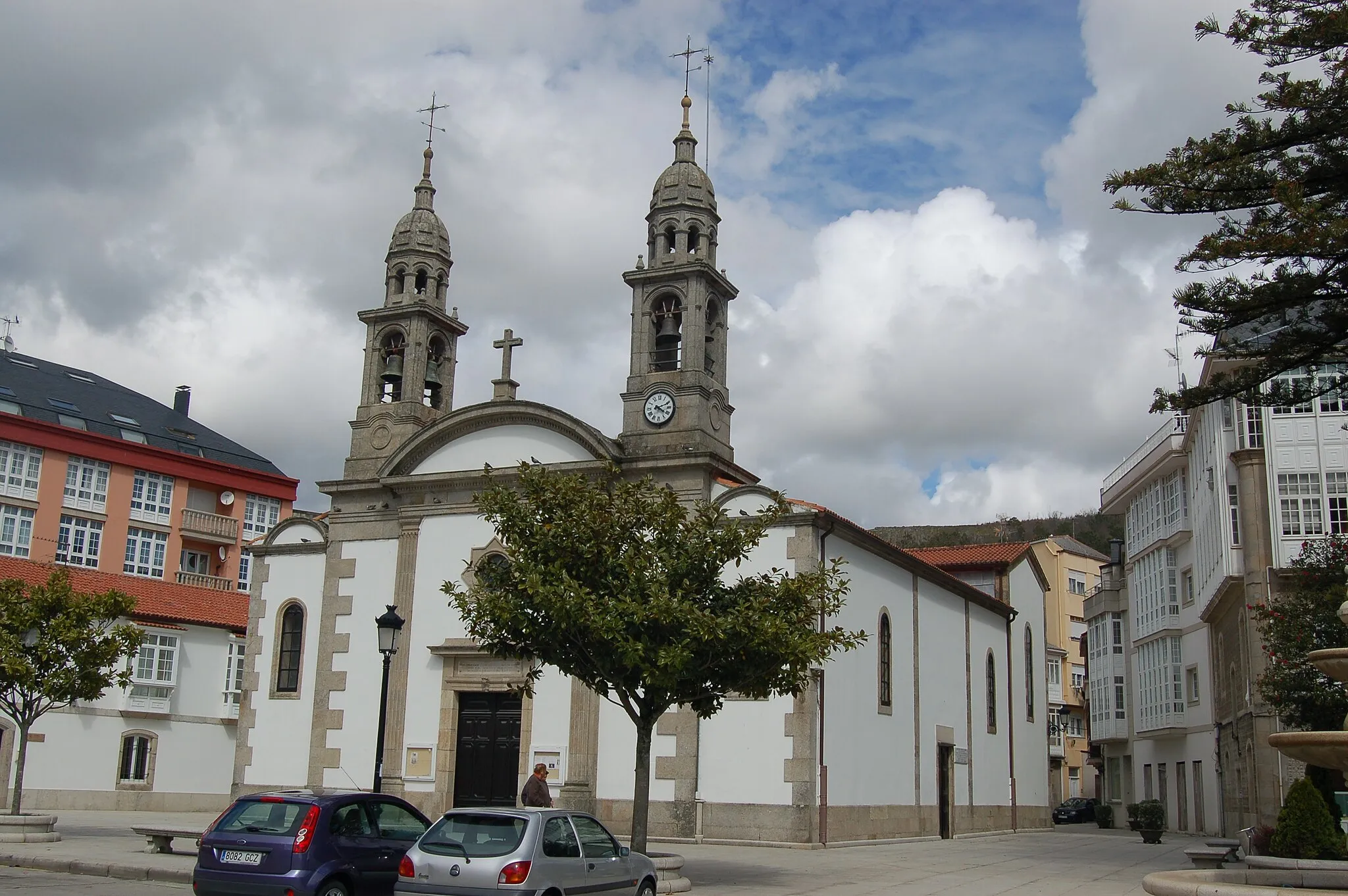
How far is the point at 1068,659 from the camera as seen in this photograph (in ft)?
237

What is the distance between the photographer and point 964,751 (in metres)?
31.1

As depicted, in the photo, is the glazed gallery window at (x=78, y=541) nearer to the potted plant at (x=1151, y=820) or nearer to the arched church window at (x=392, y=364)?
the arched church window at (x=392, y=364)

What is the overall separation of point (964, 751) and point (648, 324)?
43.5ft

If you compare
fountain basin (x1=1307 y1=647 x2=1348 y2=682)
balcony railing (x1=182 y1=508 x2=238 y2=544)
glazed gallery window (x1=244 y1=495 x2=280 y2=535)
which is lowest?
fountain basin (x1=1307 y1=647 x2=1348 y2=682)

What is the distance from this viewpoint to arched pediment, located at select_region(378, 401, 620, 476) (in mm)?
26406

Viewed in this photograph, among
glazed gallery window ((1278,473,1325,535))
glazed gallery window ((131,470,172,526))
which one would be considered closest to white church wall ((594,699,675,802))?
glazed gallery window ((1278,473,1325,535))

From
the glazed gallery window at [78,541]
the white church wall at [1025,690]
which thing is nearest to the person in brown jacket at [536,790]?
the white church wall at [1025,690]

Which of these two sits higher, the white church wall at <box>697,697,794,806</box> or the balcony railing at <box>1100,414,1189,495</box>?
the balcony railing at <box>1100,414,1189,495</box>

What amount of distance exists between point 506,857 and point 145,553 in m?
45.0

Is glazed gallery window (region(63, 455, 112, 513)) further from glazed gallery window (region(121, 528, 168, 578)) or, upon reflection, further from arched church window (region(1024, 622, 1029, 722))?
arched church window (region(1024, 622, 1029, 722))

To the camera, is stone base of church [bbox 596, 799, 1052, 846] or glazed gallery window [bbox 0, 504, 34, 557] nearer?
stone base of church [bbox 596, 799, 1052, 846]

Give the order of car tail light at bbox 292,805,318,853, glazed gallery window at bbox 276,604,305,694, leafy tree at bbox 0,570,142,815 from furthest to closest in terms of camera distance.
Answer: glazed gallery window at bbox 276,604,305,694
leafy tree at bbox 0,570,142,815
car tail light at bbox 292,805,318,853

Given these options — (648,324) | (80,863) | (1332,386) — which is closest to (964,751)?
(648,324)

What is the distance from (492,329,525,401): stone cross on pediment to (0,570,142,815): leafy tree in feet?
29.9
